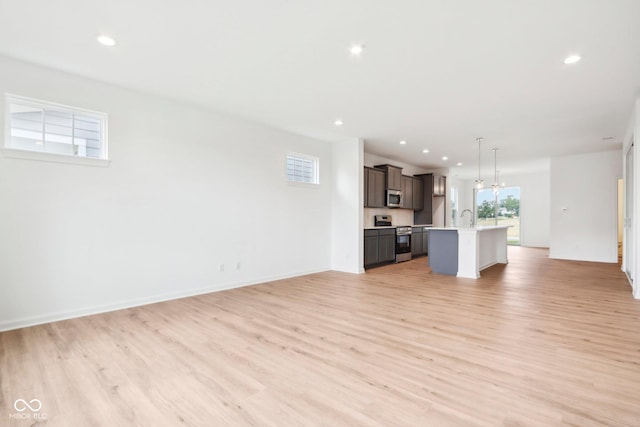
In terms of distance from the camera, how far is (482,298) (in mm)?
4531

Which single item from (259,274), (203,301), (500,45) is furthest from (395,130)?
(203,301)

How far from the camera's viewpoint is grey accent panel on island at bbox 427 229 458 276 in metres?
6.36

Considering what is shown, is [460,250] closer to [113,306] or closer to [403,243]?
[403,243]

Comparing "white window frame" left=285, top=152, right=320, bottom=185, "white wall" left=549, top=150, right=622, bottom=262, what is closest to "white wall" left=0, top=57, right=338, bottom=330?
"white window frame" left=285, top=152, right=320, bottom=185

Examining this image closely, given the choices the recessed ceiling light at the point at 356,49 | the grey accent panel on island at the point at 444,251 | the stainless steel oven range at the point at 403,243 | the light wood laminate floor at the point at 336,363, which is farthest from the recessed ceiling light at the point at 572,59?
the stainless steel oven range at the point at 403,243

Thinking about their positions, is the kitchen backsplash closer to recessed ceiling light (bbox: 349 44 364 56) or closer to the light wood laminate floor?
the light wood laminate floor

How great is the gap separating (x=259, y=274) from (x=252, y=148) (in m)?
2.26

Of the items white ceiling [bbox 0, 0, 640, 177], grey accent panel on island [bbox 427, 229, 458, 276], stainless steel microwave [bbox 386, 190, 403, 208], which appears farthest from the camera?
stainless steel microwave [bbox 386, 190, 403, 208]

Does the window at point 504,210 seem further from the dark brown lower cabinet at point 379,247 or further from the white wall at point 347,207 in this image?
the white wall at point 347,207

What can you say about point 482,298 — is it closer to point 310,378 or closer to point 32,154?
point 310,378

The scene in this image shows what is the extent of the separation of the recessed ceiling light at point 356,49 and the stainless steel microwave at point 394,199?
5334mm

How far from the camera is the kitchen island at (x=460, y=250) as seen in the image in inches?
239

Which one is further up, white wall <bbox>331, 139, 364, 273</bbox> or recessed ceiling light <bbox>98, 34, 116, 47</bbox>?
recessed ceiling light <bbox>98, 34, 116, 47</bbox>

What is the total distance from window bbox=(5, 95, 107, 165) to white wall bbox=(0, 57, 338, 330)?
3.9 inches
